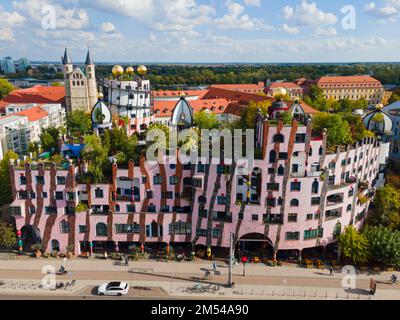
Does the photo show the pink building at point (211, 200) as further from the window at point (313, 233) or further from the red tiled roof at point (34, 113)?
the red tiled roof at point (34, 113)

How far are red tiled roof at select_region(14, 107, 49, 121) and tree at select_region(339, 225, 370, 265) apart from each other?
72.9 m

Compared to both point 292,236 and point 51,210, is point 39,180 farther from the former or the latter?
point 292,236

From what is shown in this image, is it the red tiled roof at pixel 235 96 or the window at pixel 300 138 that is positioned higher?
the red tiled roof at pixel 235 96

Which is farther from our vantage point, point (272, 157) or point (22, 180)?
point (22, 180)

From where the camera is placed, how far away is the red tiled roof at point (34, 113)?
84.4m

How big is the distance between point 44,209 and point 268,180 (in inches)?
1098

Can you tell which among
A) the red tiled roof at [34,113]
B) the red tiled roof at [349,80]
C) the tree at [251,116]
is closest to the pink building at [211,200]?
the tree at [251,116]

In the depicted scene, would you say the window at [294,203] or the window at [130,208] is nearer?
the window at [294,203]

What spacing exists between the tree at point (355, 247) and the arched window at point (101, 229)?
29102 mm

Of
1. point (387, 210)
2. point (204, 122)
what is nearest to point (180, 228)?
point (204, 122)

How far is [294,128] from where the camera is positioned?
41281 mm

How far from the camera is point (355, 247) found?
4178cm

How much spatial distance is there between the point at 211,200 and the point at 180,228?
5.65 metres

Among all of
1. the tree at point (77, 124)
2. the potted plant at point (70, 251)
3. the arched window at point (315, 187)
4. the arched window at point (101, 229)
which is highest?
the tree at point (77, 124)
